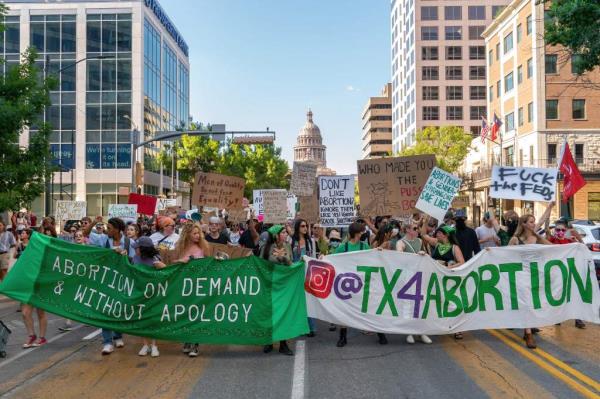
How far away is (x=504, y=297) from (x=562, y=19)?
9420mm

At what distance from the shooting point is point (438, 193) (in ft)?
34.0

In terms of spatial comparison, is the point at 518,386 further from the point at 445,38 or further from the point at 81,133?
the point at 445,38

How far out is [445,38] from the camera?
86688mm

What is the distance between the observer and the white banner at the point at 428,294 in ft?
26.9

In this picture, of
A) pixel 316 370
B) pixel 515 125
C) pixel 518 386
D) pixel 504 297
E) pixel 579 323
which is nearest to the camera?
pixel 518 386

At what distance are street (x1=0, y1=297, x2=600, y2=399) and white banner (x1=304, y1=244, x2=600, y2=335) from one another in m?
0.32

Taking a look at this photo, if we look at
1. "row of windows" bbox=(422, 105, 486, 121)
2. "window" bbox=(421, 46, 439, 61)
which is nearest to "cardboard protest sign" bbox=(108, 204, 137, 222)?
"row of windows" bbox=(422, 105, 486, 121)

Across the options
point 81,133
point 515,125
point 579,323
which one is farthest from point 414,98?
point 579,323

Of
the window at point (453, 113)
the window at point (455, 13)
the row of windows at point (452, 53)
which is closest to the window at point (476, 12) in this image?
the window at point (455, 13)

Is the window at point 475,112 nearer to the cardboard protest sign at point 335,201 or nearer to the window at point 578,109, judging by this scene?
the window at point 578,109

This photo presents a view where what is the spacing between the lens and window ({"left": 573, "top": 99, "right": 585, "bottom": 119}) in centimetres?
4478

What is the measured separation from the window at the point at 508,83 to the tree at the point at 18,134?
42204 millimetres

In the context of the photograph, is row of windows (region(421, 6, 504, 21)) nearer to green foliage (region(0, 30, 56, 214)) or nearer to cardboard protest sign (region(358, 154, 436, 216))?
green foliage (region(0, 30, 56, 214))

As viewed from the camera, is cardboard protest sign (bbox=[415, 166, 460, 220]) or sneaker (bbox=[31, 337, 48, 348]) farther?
cardboard protest sign (bbox=[415, 166, 460, 220])
